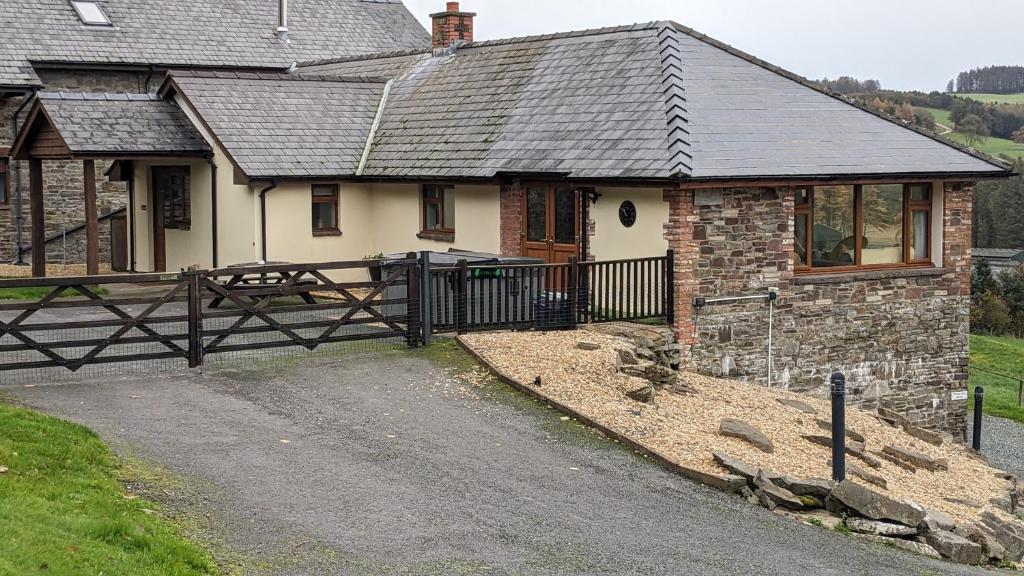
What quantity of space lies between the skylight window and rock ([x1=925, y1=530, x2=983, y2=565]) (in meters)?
27.9

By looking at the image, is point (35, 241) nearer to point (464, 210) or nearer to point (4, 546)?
point (464, 210)

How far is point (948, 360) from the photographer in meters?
22.7

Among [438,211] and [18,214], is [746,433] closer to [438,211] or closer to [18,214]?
[438,211]

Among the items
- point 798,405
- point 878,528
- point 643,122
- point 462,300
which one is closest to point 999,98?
point 643,122

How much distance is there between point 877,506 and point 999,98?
122 metres

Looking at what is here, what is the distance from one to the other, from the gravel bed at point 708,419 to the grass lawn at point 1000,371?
15161mm

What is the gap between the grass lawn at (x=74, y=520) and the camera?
828 centimetres

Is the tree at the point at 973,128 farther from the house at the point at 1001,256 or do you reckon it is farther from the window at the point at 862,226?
the window at the point at 862,226

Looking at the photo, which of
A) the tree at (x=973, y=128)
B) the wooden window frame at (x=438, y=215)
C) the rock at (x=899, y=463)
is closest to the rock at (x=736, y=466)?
the rock at (x=899, y=463)

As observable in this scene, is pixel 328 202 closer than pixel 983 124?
Yes

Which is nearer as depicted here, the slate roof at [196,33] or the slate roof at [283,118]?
the slate roof at [283,118]

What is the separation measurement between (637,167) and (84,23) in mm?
19563

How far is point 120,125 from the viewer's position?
85.4 ft

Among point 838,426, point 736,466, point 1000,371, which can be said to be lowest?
point 1000,371
